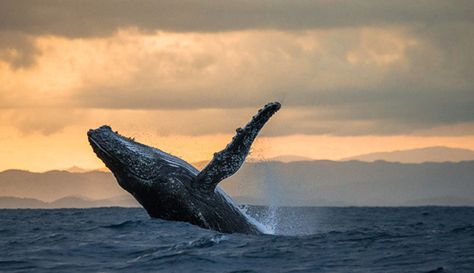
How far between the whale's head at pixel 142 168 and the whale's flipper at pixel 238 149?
24.6 inches

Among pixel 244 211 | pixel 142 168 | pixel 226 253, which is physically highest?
pixel 142 168

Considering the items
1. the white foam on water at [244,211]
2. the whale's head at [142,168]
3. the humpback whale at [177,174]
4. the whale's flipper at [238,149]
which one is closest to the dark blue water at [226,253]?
the humpback whale at [177,174]

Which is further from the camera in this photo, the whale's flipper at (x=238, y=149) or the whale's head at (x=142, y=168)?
the whale's head at (x=142, y=168)

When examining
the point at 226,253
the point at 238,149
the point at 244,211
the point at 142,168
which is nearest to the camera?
the point at 226,253

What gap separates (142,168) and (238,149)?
1910 mm

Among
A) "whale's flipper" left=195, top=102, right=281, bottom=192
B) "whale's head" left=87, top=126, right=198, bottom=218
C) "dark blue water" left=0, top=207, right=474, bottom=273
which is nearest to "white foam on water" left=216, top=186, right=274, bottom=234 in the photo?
"dark blue water" left=0, top=207, right=474, bottom=273

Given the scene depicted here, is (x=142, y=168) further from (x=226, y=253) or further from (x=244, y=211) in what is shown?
(x=244, y=211)

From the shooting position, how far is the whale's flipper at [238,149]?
1425cm

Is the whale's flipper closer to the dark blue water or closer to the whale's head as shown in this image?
the whale's head

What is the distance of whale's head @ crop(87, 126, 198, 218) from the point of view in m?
14.9

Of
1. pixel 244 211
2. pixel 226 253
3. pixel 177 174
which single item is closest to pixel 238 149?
pixel 177 174

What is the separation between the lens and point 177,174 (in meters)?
15.1

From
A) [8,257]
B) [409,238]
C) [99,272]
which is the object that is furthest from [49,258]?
[409,238]

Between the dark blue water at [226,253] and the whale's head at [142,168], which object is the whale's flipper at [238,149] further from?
the dark blue water at [226,253]
